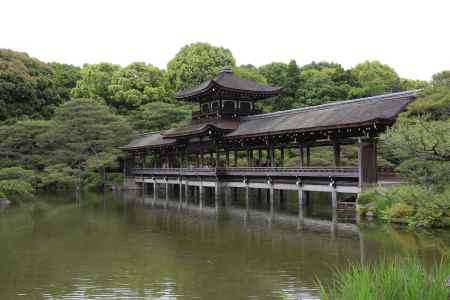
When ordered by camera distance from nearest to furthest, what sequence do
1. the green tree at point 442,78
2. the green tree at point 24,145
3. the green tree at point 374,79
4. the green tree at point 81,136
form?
1. the green tree at point 442,78
2. the green tree at point 24,145
3. the green tree at point 81,136
4. the green tree at point 374,79

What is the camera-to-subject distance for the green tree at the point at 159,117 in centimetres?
5250

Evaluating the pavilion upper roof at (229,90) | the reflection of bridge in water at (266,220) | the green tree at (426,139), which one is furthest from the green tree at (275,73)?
the green tree at (426,139)

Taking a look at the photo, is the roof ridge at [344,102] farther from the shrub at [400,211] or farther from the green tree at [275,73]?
the green tree at [275,73]

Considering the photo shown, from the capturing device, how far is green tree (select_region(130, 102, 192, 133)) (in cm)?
5250

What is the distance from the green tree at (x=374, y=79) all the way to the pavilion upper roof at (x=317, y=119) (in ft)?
73.0

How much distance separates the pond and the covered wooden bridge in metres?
2.34

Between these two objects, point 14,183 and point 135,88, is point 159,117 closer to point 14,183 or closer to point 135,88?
point 135,88

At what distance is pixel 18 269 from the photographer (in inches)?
516

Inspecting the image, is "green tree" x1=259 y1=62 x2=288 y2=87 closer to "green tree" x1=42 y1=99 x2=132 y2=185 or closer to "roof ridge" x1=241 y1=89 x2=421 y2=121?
"green tree" x1=42 y1=99 x2=132 y2=185

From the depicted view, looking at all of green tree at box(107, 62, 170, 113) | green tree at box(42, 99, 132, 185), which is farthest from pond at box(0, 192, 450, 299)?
green tree at box(107, 62, 170, 113)

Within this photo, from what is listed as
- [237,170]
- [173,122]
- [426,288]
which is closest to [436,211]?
[426,288]

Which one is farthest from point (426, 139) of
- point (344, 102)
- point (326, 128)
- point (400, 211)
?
point (344, 102)

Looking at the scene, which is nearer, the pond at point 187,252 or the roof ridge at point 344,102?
the pond at point 187,252

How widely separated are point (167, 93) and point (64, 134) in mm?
21550
